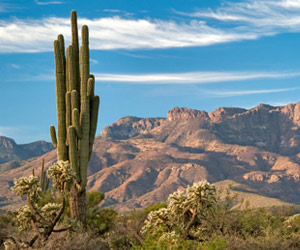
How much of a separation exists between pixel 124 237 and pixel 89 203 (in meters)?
7.86

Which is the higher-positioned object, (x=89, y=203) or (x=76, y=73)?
(x=76, y=73)

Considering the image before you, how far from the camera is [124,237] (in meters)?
18.5

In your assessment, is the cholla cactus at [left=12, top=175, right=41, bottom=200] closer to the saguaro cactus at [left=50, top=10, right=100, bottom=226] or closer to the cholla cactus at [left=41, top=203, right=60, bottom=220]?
the cholla cactus at [left=41, top=203, right=60, bottom=220]

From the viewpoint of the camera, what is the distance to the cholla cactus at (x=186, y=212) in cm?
1262

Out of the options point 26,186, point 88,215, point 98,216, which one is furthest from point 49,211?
point 98,216

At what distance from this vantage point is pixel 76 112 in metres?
20.2

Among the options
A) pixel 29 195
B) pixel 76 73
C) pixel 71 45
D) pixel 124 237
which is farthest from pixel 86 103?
pixel 29 195

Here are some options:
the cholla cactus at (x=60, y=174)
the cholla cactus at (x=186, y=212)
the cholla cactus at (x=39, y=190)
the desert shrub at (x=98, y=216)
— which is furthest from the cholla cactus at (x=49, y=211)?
the desert shrub at (x=98, y=216)

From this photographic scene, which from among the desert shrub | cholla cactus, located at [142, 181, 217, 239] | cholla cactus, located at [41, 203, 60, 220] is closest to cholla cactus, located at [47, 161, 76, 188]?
cholla cactus, located at [41, 203, 60, 220]

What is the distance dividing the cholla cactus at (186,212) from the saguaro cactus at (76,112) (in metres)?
6.91

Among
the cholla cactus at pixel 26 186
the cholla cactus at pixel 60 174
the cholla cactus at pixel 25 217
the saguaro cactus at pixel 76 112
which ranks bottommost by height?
the cholla cactus at pixel 25 217

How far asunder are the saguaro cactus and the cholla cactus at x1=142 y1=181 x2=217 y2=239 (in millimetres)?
6907

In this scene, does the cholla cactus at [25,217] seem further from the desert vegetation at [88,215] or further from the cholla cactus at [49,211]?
the cholla cactus at [49,211]

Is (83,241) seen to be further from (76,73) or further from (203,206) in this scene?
(76,73)
